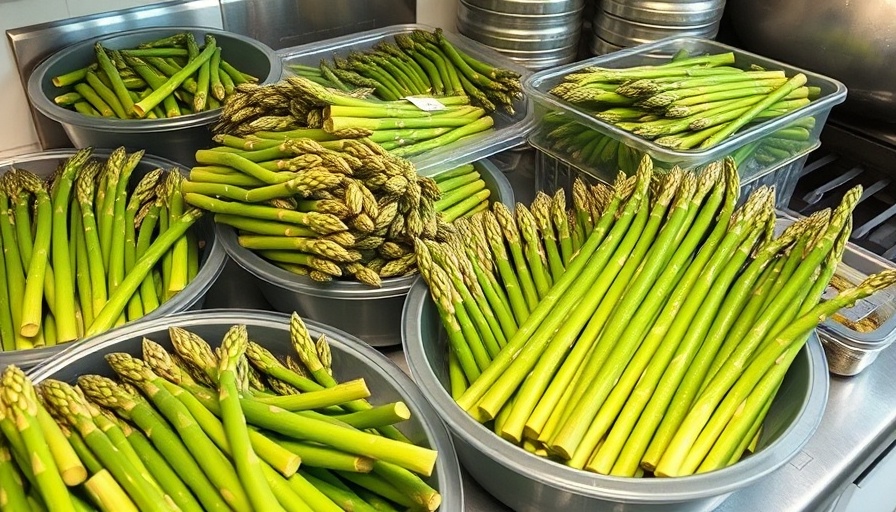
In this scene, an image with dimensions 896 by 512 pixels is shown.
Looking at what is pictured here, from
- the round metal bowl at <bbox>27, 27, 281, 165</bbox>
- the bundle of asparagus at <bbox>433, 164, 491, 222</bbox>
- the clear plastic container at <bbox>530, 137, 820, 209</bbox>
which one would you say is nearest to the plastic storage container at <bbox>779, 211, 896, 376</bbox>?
the clear plastic container at <bbox>530, 137, 820, 209</bbox>

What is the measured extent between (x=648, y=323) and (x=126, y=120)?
3.43 feet

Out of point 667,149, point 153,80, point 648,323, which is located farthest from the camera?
point 153,80

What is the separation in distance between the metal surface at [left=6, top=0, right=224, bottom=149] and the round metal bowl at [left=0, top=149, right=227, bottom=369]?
0.18 m

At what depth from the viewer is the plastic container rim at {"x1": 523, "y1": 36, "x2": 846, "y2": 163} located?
1227 millimetres

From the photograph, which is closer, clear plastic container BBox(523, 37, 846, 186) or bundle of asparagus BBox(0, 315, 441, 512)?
bundle of asparagus BBox(0, 315, 441, 512)

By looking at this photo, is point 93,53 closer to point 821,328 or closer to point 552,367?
point 552,367

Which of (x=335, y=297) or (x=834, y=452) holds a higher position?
(x=335, y=297)

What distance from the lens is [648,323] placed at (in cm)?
95

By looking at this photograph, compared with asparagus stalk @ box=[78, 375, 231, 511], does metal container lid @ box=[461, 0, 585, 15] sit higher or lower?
higher

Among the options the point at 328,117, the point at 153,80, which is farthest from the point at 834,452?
the point at 153,80

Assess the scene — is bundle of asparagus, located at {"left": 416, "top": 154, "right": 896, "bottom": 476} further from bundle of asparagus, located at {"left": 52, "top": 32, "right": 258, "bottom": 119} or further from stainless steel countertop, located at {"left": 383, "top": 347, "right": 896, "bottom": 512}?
bundle of asparagus, located at {"left": 52, "top": 32, "right": 258, "bottom": 119}

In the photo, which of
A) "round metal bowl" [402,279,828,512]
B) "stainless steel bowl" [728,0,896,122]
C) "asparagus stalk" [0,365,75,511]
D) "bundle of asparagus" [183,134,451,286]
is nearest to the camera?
Result: "asparagus stalk" [0,365,75,511]

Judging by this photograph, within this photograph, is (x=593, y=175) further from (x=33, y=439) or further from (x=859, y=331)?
(x=33, y=439)

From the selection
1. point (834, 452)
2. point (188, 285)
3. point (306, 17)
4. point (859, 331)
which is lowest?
Answer: point (834, 452)
